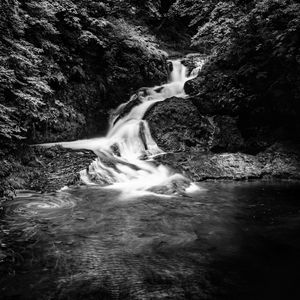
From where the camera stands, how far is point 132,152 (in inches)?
404

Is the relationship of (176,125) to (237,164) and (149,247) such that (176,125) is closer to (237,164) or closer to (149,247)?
(237,164)

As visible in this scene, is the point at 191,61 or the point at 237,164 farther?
the point at 191,61

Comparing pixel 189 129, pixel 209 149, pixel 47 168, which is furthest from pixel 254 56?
pixel 47 168

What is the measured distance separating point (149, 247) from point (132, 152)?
6245 millimetres

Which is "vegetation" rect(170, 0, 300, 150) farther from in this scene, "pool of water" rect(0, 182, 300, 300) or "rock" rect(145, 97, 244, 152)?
"pool of water" rect(0, 182, 300, 300)

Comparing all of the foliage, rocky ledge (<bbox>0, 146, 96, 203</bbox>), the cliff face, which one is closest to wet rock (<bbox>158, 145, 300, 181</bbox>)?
the foliage

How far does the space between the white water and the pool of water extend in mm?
1101

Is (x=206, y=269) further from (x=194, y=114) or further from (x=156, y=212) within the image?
(x=194, y=114)

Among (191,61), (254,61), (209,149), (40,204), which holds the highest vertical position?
(191,61)

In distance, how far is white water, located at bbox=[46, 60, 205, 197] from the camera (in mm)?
7832

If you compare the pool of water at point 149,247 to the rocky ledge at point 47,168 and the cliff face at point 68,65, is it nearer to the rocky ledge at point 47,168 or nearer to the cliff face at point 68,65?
the rocky ledge at point 47,168

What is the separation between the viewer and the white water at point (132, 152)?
7.83m

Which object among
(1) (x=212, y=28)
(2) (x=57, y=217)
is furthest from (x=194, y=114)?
(2) (x=57, y=217)

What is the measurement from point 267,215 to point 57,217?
375 cm
